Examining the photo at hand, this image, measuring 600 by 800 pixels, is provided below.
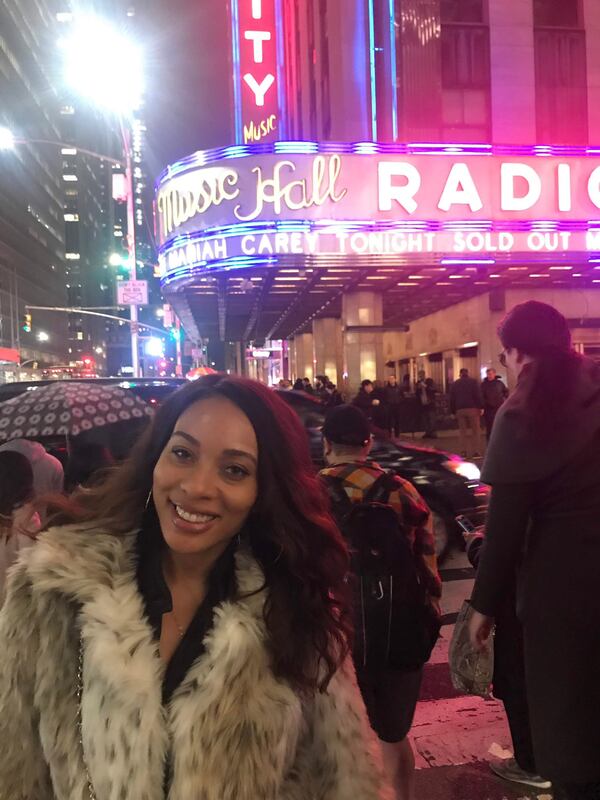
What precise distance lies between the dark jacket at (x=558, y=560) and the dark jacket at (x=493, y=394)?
1220 centimetres

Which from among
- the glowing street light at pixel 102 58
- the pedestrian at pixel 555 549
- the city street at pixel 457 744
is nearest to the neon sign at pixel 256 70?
the glowing street light at pixel 102 58

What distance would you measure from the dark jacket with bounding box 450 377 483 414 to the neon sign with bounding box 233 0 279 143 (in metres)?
11.8

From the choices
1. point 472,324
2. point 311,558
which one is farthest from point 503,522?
point 472,324

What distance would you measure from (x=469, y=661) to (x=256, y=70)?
21.9 meters

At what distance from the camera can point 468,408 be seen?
1395 centimetres

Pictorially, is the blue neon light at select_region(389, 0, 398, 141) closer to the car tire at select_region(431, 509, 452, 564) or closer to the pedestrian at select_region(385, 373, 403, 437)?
the pedestrian at select_region(385, 373, 403, 437)

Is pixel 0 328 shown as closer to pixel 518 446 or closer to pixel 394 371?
pixel 394 371

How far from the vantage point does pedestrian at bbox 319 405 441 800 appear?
101 inches

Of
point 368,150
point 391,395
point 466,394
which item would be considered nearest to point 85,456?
point 466,394

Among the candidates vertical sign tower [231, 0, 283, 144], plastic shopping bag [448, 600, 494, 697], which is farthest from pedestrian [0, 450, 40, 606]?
vertical sign tower [231, 0, 283, 144]

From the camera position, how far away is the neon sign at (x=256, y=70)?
20344 millimetres

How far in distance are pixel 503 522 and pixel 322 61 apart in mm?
25167

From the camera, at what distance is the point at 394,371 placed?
3105 centimetres

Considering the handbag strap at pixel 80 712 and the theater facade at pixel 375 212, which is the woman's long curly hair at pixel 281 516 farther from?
the theater facade at pixel 375 212
